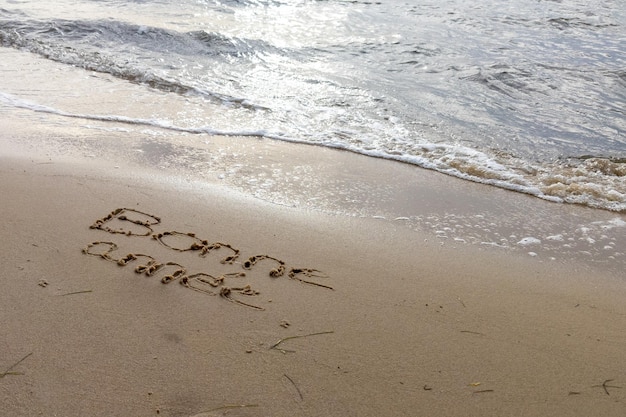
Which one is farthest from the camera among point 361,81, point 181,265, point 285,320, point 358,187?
point 361,81

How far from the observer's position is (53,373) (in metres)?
2.36

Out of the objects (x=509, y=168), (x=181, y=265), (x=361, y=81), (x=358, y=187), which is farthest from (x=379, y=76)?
(x=181, y=265)

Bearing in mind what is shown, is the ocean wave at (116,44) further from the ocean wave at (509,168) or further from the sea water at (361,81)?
the ocean wave at (509,168)

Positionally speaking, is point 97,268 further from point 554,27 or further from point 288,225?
point 554,27

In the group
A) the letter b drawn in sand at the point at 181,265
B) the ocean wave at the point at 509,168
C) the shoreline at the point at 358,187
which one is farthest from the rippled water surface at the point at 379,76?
the letter b drawn in sand at the point at 181,265

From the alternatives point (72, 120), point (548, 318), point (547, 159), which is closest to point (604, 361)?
point (548, 318)

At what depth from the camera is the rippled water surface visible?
5.63 m

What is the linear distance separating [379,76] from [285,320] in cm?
556

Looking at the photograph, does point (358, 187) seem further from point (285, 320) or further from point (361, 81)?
point (361, 81)

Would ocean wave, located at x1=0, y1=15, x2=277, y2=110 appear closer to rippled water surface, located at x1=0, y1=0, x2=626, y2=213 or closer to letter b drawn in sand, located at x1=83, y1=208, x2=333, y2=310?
rippled water surface, located at x1=0, y1=0, x2=626, y2=213

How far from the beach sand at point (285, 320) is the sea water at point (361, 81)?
720 millimetres

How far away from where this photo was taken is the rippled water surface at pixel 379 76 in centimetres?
563

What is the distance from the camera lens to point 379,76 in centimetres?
778

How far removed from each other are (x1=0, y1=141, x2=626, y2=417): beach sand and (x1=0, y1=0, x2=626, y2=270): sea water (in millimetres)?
720
